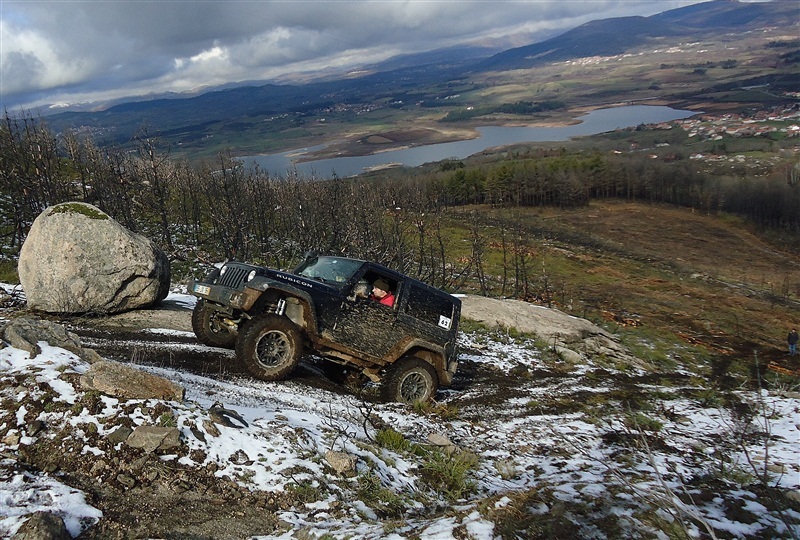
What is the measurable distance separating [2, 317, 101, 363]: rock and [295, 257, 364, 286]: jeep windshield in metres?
3.83

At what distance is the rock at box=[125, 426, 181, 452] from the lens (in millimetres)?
4793

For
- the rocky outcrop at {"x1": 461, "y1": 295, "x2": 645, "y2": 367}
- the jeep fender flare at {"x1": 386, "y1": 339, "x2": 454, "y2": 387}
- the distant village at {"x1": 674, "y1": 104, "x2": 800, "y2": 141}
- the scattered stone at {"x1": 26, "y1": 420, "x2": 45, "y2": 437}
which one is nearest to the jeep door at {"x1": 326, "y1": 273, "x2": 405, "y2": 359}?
the jeep fender flare at {"x1": 386, "y1": 339, "x2": 454, "y2": 387}

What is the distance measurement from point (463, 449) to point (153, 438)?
163 inches

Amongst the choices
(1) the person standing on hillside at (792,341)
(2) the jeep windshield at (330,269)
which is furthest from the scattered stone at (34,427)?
(1) the person standing on hillside at (792,341)

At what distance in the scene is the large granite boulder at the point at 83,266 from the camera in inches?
446

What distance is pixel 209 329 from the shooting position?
9758mm

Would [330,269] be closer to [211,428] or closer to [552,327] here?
[211,428]

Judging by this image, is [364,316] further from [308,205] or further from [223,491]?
[308,205]

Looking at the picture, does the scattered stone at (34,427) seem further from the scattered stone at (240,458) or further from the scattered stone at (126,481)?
the scattered stone at (240,458)

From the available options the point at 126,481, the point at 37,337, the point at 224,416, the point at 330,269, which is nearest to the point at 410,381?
the point at 330,269

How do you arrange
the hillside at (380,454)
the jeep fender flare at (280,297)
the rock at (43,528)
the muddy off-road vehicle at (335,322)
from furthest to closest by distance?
1. the muddy off-road vehicle at (335,322)
2. the jeep fender flare at (280,297)
3. the hillside at (380,454)
4. the rock at (43,528)

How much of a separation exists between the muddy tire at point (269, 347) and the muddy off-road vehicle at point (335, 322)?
0.02 metres

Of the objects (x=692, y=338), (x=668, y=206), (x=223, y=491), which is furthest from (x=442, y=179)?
(x=223, y=491)

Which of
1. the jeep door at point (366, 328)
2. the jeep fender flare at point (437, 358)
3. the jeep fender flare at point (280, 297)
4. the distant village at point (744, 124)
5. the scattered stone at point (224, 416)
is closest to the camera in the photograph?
the scattered stone at point (224, 416)
